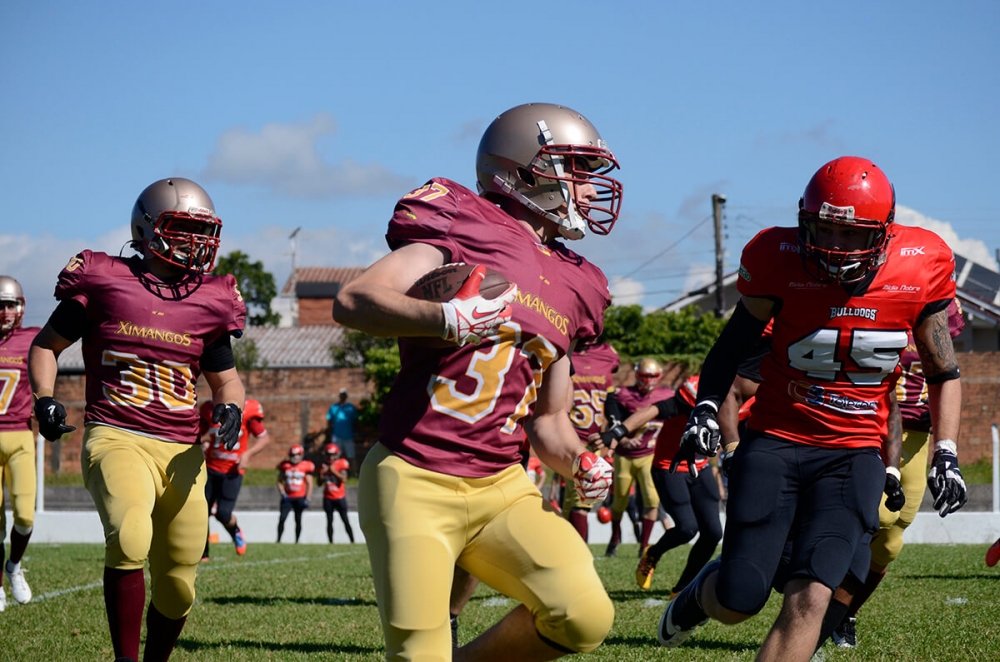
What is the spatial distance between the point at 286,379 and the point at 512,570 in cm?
2701

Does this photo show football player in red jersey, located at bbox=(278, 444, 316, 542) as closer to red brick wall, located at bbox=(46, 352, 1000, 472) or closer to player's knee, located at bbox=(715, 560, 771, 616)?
red brick wall, located at bbox=(46, 352, 1000, 472)

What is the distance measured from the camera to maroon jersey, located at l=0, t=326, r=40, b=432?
8.18 metres

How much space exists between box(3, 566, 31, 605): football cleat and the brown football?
573cm

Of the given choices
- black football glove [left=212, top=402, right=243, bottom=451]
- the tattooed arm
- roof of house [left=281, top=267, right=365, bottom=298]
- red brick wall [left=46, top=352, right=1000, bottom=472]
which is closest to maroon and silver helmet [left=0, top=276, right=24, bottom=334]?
black football glove [left=212, top=402, right=243, bottom=451]

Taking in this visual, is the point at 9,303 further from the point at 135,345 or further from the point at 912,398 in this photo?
the point at 912,398

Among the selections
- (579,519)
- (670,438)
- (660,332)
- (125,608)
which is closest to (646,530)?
(579,519)

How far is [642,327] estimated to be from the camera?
3134 centimetres

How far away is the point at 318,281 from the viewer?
62875 millimetres

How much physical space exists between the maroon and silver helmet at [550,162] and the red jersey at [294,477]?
13554 millimetres

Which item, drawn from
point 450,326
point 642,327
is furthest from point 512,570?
point 642,327

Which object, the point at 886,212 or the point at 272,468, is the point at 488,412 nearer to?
the point at 886,212

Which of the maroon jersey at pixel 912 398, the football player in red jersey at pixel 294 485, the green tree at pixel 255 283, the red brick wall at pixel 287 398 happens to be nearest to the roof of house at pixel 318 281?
the green tree at pixel 255 283

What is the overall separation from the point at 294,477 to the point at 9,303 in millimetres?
8737

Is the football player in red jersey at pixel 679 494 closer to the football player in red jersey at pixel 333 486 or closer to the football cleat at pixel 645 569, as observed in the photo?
the football cleat at pixel 645 569
